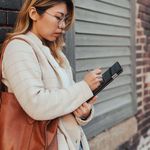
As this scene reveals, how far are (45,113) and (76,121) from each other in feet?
0.98

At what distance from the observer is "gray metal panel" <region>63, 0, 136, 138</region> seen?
470 cm

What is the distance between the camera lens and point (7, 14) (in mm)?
3219

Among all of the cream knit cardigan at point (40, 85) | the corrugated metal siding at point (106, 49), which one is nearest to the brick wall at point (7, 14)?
the cream knit cardigan at point (40, 85)

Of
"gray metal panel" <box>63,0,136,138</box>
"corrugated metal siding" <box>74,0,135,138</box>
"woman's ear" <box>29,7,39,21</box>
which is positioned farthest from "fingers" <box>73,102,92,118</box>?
"corrugated metal siding" <box>74,0,135,138</box>

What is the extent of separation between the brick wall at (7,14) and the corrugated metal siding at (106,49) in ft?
4.32

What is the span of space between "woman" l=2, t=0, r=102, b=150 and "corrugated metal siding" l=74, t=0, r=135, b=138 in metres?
1.85

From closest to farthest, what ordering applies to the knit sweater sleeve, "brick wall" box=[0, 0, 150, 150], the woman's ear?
the knit sweater sleeve
the woman's ear
"brick wall" box=[0, 0, 150, 150]

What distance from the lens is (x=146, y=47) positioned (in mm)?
6980

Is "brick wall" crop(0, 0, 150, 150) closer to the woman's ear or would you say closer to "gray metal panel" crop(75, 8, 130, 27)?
"gray metal panel" crop(75, 8, 130, 27)

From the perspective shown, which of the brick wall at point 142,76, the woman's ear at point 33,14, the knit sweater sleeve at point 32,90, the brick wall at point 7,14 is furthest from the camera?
the brick wall at point 142,76

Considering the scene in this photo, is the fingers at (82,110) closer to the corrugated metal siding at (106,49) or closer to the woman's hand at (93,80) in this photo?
the woman's hand at (93,80)

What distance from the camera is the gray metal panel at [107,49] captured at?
15.4 feet

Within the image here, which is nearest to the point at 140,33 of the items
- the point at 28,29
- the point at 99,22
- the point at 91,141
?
the point at 99,22

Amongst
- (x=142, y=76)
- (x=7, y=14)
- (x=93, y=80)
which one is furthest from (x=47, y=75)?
(x=142, y=76)
